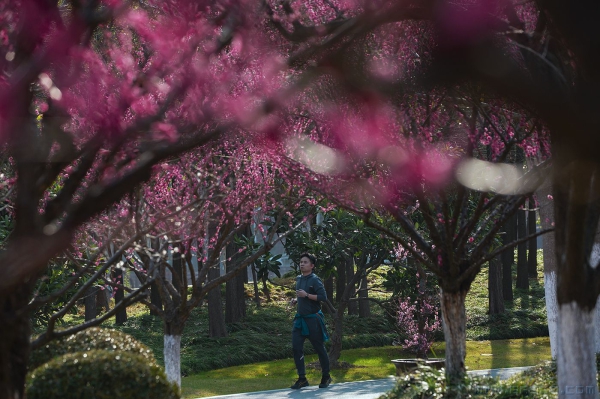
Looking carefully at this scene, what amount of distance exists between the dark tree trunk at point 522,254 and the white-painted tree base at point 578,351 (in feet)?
72.9

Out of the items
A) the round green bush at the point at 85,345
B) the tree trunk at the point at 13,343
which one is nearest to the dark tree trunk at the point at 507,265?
the round green bush at the point at 85,345

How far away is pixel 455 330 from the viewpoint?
1027 cm

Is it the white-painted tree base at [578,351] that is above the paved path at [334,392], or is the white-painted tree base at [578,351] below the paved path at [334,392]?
above

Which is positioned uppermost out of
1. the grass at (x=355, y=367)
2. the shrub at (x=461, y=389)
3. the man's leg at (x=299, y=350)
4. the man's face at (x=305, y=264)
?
the man's face at (x=305, y=264)

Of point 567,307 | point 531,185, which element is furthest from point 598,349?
point 567,307

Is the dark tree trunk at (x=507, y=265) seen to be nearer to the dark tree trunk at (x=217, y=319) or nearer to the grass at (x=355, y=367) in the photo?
the grass at (x=355, y=367)

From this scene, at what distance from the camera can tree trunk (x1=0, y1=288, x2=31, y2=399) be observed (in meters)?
4.73

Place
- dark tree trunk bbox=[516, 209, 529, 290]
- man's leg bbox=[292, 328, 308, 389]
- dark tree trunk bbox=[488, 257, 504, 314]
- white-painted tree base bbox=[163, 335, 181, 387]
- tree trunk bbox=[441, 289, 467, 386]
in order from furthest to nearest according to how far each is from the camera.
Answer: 1. dark tree trunk bbox=[516, 209, 529, 290]
2. dark tree trunk bbox=[488, 257, 504, 314]
3. man's leg bbox=[292, 328, 308, 389]
4. white-painted tree base bbox=[163, 335, 181, 387]
5. tree trunk bbox=[441, 289, 467, 386]

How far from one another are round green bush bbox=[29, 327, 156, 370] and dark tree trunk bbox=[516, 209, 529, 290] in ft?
75.7

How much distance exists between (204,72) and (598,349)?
9.79 m

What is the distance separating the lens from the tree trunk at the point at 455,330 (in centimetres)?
1021

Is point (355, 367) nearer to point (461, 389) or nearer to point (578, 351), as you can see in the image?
point (461, 389)

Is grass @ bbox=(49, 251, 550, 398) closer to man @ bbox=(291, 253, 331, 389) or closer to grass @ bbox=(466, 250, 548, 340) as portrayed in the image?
grass @ bbox=(466, 250, 548, 340)

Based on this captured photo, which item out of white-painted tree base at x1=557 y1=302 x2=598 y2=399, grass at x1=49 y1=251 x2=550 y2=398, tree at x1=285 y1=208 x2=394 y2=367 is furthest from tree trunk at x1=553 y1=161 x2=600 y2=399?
tree at x1=285 y1=208 x2=394 y2=367
